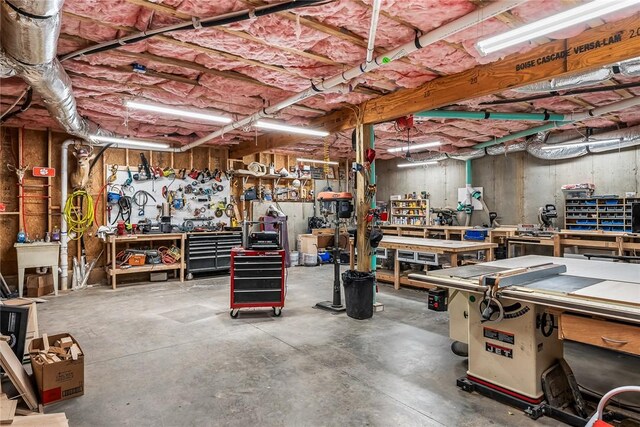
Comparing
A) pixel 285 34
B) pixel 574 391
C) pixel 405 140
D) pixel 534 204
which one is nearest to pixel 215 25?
pixel 285 34

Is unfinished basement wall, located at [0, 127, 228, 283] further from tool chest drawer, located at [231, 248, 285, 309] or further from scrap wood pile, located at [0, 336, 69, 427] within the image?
scrap wood pile, located at [0, 336, 69, 427]

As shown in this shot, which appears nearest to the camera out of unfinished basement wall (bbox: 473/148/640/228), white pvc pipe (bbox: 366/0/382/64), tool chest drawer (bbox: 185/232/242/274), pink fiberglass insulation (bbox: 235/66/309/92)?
white pvc pipe (bbox: 366/0/382/64)

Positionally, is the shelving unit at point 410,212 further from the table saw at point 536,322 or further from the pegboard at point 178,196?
the table saw at point 536,322

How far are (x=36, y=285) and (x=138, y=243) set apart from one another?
5.79ft

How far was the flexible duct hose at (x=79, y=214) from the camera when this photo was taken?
20.7ft

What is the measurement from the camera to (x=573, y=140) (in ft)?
22.2

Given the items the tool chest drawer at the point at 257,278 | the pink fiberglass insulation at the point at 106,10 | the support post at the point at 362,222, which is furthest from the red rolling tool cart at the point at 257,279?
the pink fiberglass insulation at the point at 106,10

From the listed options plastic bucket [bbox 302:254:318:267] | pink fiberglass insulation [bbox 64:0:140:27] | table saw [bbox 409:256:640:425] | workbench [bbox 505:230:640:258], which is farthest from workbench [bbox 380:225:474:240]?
pink fiberglass insulation [bbox 64:0:140:27]

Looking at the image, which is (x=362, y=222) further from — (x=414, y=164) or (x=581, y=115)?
(x=414, y=164)

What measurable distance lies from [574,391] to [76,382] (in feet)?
11.3

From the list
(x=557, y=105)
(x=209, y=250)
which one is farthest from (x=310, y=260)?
(x=557, y=105)

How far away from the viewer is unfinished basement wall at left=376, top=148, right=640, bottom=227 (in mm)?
6762

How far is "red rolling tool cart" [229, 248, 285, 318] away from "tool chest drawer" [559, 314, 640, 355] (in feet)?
10.1

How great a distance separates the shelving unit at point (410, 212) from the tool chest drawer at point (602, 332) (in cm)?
720
